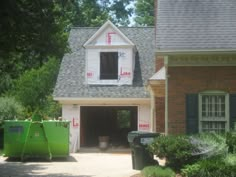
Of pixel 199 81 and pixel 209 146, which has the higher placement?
pixel 199 81

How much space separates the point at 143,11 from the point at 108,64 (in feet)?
107

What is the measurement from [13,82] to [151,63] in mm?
13245

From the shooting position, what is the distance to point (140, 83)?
2834 cm

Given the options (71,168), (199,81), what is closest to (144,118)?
(71,168)

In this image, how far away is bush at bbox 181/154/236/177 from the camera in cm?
1344

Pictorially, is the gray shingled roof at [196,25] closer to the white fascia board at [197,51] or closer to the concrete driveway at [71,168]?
the white fascia board at [197,51]

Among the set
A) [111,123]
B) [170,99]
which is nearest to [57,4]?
[170,99]

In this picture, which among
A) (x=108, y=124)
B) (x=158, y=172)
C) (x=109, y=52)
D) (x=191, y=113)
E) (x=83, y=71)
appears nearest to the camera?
(x=158, y=172)

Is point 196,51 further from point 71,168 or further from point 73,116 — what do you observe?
point 73,116

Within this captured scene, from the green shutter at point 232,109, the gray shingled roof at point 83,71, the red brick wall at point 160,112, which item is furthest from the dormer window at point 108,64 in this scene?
the green shutter at point 232,109

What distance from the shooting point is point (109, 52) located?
2858 cm

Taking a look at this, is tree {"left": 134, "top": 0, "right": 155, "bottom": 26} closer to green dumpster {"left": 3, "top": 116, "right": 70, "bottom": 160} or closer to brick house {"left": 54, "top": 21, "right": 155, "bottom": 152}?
brick house {"left": 54, "top": 21, "right": 155, "bottom": 152}

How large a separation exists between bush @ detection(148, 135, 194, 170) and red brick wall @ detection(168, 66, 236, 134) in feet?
7.52

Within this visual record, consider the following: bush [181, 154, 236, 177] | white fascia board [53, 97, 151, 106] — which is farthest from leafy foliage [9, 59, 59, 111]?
bush [181, 154, 236, 177]
